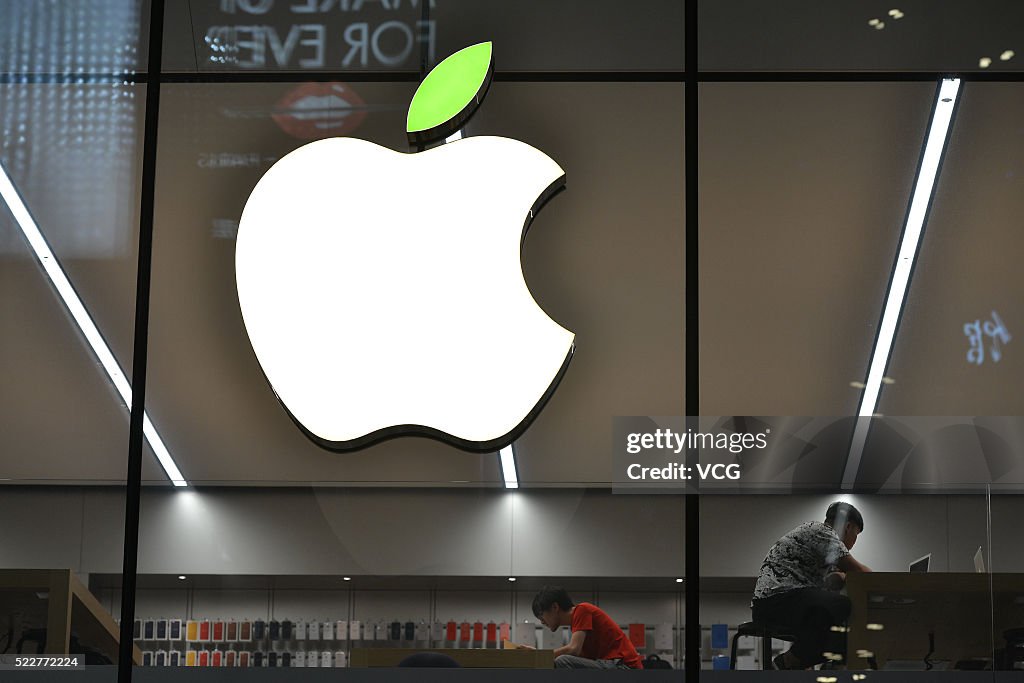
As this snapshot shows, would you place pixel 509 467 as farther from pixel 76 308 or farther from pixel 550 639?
pixel 76 308

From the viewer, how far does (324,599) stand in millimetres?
4445

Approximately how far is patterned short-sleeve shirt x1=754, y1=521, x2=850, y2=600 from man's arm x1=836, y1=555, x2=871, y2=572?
11 millimetres

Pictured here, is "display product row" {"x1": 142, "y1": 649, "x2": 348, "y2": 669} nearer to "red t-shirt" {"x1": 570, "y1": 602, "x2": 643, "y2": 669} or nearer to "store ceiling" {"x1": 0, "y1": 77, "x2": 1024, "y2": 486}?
"store ceiling" {"x1": 0, "y1": 77, "x2": 1024, "y2": 486}

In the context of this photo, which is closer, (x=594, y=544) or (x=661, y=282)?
(x=594, y=544)

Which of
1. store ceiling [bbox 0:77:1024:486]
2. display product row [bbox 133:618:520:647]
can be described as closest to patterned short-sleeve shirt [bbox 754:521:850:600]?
store ceiling [bbox 0:77:1024:486]

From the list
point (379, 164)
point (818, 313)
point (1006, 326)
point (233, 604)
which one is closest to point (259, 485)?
point (233, 604)

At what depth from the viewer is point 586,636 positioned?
172 inches

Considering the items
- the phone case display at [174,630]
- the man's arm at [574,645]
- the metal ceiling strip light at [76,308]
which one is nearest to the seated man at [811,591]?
the man's arm at [574,645]

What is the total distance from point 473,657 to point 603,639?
0.42 meters

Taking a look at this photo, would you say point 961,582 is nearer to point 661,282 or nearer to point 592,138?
point 661,282

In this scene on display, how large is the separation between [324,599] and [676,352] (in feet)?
4.81

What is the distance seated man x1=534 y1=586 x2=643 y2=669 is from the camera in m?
4.34

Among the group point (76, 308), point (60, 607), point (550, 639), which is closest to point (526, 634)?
point (550, 639)

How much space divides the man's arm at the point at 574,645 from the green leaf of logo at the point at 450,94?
187cm
